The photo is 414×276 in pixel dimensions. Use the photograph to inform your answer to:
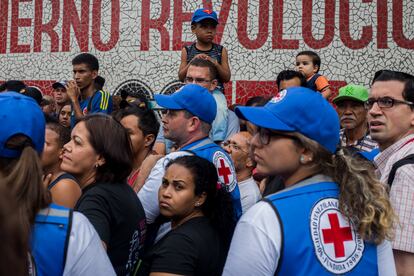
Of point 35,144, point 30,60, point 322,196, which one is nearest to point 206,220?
point 322,196

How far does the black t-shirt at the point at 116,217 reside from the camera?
2.83 meters

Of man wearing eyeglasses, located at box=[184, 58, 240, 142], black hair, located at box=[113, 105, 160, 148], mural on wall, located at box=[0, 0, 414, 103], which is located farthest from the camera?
mural on wall, located at box=[0, 0, 414, 103]

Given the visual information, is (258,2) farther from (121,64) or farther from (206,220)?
(206,220)

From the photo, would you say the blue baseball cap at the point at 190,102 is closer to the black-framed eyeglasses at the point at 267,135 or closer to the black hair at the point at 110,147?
the black hair at the point at 110,147

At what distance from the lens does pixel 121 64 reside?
8.81 meters

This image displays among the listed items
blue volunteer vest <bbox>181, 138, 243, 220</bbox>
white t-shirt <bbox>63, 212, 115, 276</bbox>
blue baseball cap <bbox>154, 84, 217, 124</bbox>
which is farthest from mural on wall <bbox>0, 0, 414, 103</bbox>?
white t-shirt <bbox>63, 212, 115, 276</bbox>

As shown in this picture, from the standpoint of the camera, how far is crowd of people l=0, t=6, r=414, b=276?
2.05m

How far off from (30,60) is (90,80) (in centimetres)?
206

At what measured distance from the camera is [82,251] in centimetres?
208

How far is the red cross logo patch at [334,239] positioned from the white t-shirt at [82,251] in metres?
0.70

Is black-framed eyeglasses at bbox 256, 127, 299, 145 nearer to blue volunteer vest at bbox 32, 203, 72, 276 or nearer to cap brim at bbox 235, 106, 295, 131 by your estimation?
cap brim at bbox 235, 106, 295, 131

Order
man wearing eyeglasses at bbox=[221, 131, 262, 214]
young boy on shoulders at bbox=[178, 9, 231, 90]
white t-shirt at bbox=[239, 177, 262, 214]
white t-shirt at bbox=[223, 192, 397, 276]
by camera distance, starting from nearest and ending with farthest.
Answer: white t-shirt at bbox=[223, 192, 397, 276] < white t-shirt at bbox=[239, 177, 262, 214] < man wearing eyeglasses at bbox=[221, 131, 262, 214] < young boy on shoulders at bbox=[178, 9, 231, 90]

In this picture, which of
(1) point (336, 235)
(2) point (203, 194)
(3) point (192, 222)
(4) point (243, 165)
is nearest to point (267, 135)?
(1) point (336, 235)

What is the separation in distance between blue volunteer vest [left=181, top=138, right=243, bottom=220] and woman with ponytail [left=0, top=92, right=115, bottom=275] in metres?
1.96
